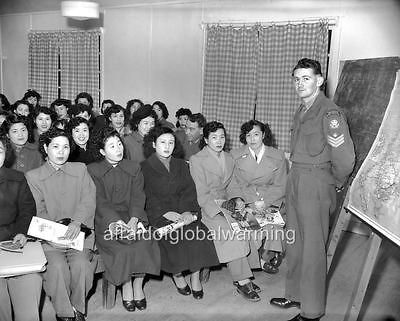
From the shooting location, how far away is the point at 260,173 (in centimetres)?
362

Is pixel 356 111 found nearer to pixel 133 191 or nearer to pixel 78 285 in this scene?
pixel 133 191

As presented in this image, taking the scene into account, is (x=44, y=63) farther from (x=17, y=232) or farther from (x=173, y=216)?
(x=17, y=232)

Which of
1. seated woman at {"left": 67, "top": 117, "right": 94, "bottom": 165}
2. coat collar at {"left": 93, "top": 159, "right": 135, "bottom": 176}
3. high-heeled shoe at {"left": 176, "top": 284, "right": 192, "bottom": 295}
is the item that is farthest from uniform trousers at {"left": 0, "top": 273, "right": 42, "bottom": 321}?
seated woman at {"left": 67, "top": 117, "right": 94, "bottom": 165}

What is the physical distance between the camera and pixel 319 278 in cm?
265

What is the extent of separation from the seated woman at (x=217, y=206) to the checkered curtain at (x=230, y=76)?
1851 mm

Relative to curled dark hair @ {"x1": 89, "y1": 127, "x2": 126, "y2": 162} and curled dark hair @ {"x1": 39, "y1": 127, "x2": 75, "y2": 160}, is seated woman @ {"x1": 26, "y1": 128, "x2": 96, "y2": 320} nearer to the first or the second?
curled dark hair @ {"x1": 39, "y1": 127, "x2": 75, "y2": 160}

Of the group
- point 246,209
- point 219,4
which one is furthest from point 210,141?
point 219,4

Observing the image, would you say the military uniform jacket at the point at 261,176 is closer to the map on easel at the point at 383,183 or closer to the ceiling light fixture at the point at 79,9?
the map on easel at the point at 383,183

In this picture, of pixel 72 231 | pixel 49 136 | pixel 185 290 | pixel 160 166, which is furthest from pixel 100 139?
pixel 185 290

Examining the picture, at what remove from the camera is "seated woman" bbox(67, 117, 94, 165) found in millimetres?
3363

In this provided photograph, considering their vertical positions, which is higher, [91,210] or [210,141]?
[210,141]

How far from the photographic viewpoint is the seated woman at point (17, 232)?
237cm

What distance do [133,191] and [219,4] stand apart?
3298 millimetres

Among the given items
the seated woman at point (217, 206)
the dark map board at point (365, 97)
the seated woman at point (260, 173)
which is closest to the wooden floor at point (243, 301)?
the seated woman at point (217, 206)
